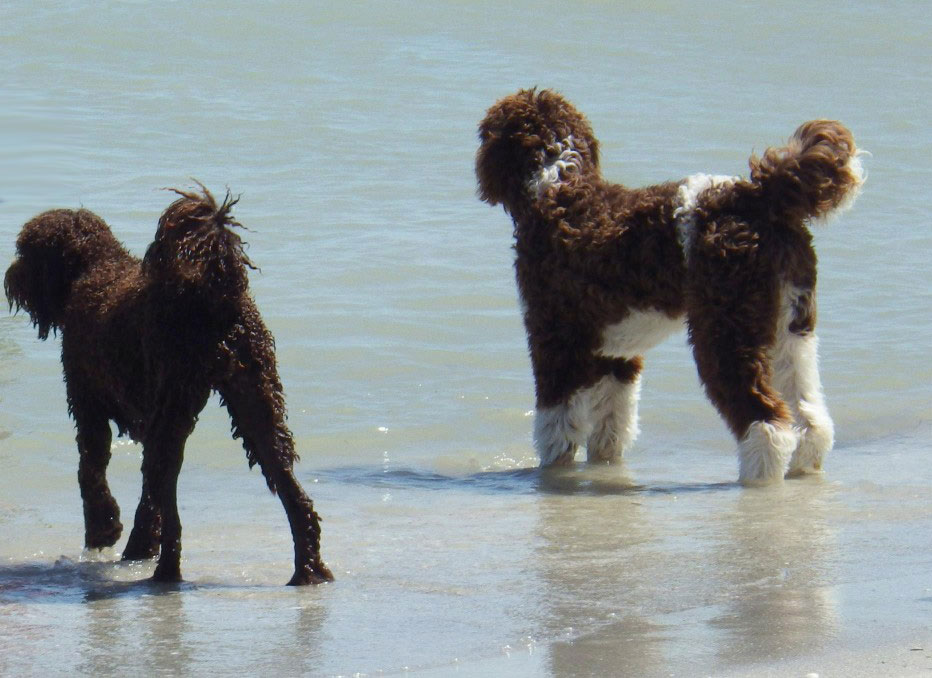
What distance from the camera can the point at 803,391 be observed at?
6805 mm

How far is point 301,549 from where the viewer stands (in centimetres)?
502

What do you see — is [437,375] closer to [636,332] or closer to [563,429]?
[563,429]

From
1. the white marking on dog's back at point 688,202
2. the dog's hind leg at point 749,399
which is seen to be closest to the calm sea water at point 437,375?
the dog's hind leg at point 749,399

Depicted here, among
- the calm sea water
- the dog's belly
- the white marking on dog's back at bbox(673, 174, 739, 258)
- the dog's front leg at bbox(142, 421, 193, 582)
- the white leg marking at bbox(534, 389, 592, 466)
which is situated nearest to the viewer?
the calm sea water

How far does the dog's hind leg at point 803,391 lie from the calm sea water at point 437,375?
0.54 feet

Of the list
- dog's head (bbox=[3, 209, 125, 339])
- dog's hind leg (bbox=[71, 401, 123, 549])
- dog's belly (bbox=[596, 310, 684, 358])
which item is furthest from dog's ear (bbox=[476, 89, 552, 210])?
dog's hind leg (bbox=[71, 401, 123, 549])

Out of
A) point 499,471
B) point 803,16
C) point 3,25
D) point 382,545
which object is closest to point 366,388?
point 499,471

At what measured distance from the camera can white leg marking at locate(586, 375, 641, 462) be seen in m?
7.43

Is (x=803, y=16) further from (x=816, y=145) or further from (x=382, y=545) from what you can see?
(x=382, y=545)

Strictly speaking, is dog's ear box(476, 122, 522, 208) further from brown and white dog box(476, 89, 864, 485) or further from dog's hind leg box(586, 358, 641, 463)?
dog's hind leg box(586, 358, 641, 463)

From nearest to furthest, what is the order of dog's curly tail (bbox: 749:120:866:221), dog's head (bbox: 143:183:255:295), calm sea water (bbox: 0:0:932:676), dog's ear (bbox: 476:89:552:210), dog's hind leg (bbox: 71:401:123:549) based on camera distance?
calm sea water (bbox: 0:0:932:676) < dog's head (bbox: 143:183:255:295) < dog's hind leg (bbox: 71:401:123:549) < dog's curly tail (bbox: 749:120:866:221) < dog's ear (bbox: 476:89:552:210)

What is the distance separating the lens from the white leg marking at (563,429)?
7312 millimetres

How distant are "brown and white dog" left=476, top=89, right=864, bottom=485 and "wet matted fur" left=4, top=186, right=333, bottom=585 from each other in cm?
229

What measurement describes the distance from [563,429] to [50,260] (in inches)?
110
